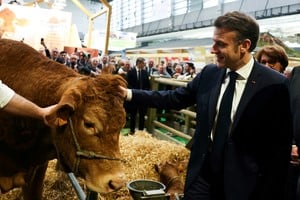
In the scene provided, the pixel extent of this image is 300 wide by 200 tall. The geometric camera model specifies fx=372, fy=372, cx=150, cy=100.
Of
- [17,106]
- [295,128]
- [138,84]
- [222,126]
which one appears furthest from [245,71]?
[138,84]

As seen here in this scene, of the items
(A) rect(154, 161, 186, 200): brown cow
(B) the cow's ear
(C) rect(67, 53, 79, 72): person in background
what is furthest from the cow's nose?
(C) rect(67, 53, 79, 72): person in background

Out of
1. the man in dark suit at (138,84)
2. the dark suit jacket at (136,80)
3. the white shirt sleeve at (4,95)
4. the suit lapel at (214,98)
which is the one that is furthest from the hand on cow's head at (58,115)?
the dark suit jacket at (136,80)

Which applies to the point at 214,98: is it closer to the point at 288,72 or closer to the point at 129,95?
the point at 129,95

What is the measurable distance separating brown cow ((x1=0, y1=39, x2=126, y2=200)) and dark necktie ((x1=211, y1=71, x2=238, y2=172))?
0.63 metres

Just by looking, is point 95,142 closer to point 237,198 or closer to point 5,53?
point 237,198

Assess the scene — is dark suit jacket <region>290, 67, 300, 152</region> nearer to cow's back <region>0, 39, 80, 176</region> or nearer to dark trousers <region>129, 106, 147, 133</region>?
cow's back <region>0, 39, 80, 176</region>

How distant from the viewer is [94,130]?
2.38m

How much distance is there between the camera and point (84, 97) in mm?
2402

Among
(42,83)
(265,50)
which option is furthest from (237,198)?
(265,50)

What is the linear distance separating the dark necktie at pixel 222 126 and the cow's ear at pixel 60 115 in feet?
3.17

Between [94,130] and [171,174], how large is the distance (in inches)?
103

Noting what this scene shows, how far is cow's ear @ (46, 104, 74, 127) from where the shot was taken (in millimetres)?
2281

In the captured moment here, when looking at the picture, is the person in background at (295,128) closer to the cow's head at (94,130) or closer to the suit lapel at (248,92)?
the suit lapel at (248,92)

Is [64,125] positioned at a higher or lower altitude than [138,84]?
lower
